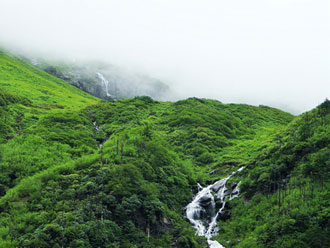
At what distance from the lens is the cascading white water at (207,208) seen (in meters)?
44.5

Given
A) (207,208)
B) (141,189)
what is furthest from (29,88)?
(141,189)

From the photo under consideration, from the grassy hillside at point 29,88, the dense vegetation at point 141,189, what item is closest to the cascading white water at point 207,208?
the dense vegetation at point 141,189

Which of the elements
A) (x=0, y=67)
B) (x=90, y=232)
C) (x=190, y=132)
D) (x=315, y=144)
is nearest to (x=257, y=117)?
(x=190, y=132)

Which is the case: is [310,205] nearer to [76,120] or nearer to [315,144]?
[315,144]

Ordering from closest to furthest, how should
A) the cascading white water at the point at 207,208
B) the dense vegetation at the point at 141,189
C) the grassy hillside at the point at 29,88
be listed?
the dense vegetation at the point at 141,189, the cascading white water at the point at 207,208, the grassy hillside at the point at 29,88

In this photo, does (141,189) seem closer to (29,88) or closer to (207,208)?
(207,208)

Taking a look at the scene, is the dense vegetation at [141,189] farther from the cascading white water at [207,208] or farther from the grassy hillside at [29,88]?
the grassy hillside at [29,88]

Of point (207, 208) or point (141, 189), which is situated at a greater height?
point (141, 189)

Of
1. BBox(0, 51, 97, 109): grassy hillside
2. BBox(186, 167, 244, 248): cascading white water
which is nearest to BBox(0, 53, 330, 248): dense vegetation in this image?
BBox(186, 167, 244, 248): cascading white water

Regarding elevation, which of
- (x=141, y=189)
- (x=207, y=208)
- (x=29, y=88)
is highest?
(x=29, y=88)

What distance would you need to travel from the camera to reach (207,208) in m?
48.7

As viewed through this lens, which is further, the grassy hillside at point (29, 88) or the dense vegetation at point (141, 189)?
the grassy hillside at point (29, 88)

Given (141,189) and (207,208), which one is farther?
(207,208)

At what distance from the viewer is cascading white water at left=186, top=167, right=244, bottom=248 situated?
44.5m
